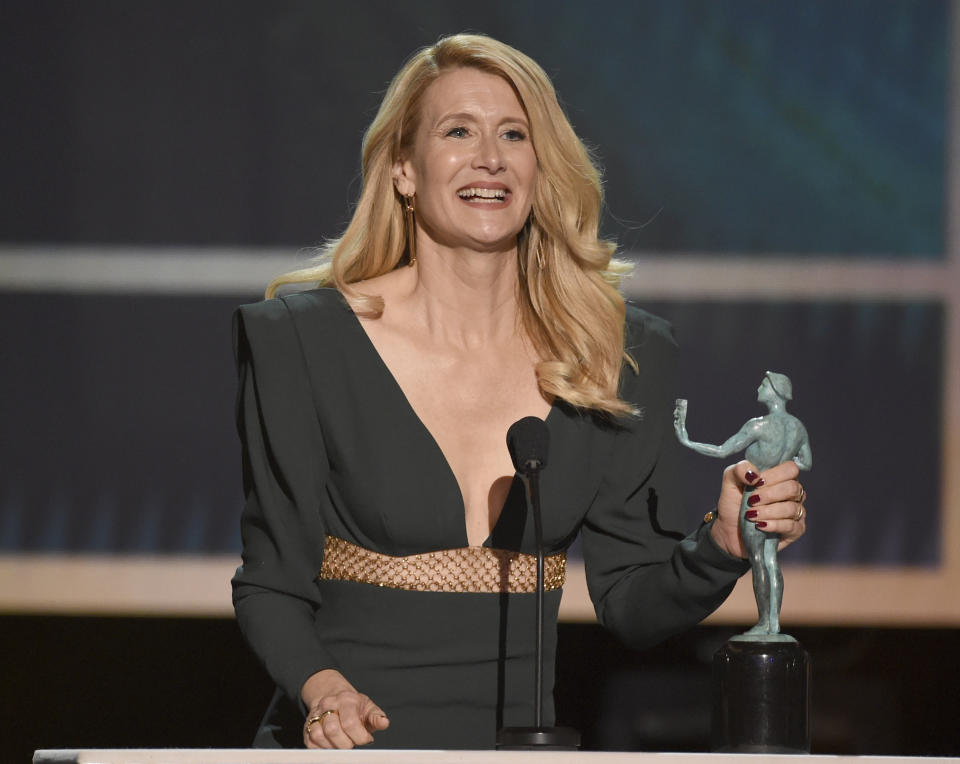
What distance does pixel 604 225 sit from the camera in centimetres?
319

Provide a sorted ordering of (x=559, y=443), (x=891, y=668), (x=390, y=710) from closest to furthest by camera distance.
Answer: (x=390, y=710), (x=559, y=443), (x=891, y=668)

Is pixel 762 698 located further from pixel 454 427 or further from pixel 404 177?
pixel 404 177

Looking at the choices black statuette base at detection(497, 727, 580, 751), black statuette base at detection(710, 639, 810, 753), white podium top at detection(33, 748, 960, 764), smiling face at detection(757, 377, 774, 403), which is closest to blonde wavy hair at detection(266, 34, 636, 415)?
smiling face at detection(757, 377, 774, 403)

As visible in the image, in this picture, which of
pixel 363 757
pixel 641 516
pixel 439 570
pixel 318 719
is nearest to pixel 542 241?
pixel 641 516

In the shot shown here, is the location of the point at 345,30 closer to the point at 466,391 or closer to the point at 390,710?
the point at 466,391

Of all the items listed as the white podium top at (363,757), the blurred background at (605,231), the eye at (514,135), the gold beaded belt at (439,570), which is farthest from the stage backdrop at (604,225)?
the white podium top at (363,757)

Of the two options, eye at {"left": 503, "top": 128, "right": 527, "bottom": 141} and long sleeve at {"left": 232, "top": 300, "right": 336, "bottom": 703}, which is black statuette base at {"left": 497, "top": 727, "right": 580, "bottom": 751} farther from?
eye at {"left": 503, "top": 128, "right": 527, "bottom": 141}

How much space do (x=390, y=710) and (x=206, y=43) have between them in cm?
173

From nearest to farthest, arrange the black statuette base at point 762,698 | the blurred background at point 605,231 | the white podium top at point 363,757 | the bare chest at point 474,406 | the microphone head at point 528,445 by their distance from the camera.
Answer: the white podium top at point 363,757 → the black statuette base at point 762,698 → the microphone head at point 528,445 → the bare chest at point 474,406 → the blurred background at point 605,231

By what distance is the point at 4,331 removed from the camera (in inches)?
127

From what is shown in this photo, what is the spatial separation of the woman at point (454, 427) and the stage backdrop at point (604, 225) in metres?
0.82

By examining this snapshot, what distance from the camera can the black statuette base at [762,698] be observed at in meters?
1.63

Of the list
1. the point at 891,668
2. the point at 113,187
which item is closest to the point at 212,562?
the point at 113,187

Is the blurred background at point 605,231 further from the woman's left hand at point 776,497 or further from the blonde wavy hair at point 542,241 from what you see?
the woman's left hand at point 776,497
